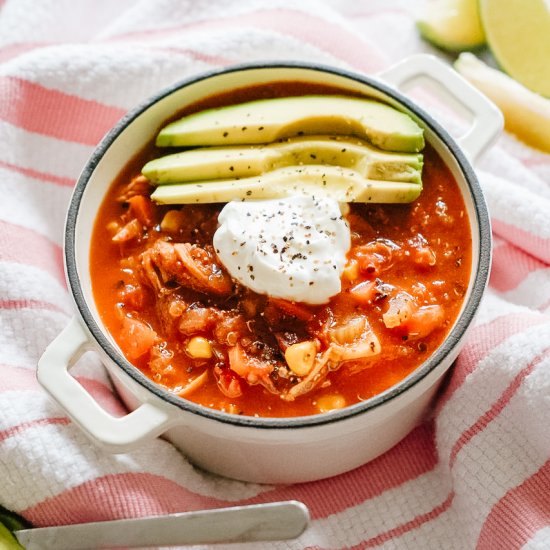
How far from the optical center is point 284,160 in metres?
2.46

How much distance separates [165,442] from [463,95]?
4.34ft

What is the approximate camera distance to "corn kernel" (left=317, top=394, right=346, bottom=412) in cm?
216

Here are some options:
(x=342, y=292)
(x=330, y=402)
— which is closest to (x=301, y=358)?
(x=330, y=402)

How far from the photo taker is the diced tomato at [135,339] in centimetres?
226

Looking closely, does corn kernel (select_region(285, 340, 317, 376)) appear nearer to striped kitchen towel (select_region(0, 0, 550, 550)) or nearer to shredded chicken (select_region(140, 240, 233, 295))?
shredded chicken (select_region(140, 240, 233, 295))

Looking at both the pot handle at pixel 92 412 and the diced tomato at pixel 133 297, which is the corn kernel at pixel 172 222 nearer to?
the diced tomato at pixel 133 297

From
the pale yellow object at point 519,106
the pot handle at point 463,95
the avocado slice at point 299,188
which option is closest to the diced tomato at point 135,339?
the avocado slice at point 299,188

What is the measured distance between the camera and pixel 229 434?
212cm

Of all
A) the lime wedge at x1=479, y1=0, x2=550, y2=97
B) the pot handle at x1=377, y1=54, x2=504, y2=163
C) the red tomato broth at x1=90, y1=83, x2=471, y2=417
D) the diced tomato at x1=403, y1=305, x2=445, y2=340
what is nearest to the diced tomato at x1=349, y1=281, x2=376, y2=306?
the red tomato broth at x1=90, y1=83, x2=471, y2=417

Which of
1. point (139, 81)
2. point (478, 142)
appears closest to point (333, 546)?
point (478, 142)

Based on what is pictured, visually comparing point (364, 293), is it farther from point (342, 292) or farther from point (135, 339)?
point (135, 339)

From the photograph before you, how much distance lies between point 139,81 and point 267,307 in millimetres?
1035

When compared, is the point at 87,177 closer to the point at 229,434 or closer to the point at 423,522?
the point at 229,434

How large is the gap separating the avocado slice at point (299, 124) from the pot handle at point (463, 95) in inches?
6.2
